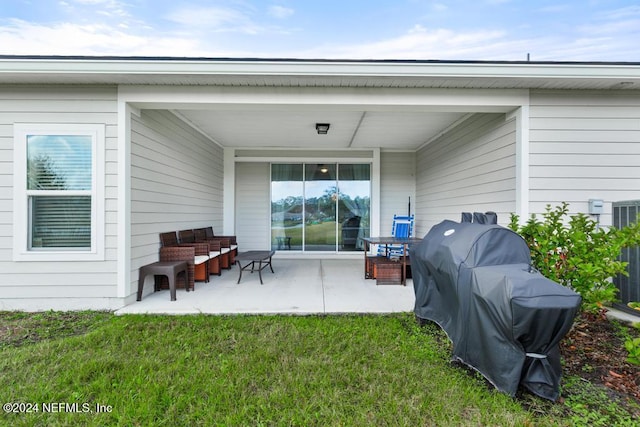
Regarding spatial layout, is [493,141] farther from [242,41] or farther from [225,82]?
[242,41]

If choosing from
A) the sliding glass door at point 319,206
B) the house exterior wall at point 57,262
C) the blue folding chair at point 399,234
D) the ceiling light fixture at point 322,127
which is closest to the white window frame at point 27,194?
the house exterior wall at point 57,262

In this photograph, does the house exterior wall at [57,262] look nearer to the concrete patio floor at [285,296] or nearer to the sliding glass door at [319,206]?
the concrete patio floor at [285,296]

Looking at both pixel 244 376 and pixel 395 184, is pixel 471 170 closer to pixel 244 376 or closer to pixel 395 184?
pixel 395 184

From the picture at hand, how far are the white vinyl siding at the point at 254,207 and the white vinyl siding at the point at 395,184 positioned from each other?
302 centimetres

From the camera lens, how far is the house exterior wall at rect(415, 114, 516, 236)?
13.7ft

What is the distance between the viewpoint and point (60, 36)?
786 centimetres

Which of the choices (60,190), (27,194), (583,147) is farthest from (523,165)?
(27,194)

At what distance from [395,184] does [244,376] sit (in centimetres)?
660

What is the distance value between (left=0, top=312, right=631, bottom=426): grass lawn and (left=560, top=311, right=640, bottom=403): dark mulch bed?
26.2 inches

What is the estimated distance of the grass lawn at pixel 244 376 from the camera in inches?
70.7

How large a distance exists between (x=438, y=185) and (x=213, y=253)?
4.74m

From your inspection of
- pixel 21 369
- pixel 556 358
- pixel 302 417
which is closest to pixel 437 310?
pixel 556 358

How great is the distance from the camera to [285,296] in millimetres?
4195

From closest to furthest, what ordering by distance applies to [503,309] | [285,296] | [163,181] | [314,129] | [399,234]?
[503,309]
[285,296]
[163,181]
[314,129]
[399,234]
